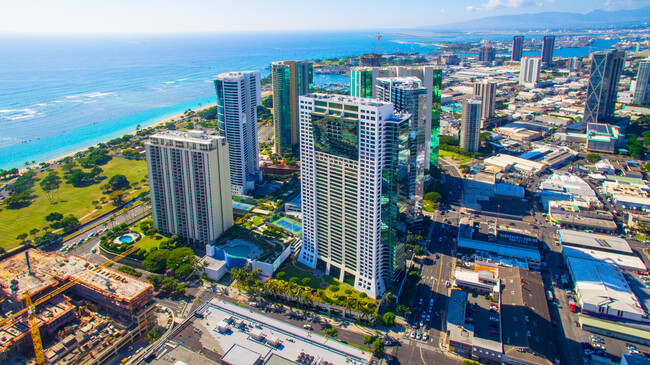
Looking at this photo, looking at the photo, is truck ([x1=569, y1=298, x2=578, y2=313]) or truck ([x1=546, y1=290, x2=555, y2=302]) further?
truck ([x1=546, y1=290, x2=555, y2=302])

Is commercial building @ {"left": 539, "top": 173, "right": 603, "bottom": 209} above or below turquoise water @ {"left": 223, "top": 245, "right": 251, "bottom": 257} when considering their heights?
above

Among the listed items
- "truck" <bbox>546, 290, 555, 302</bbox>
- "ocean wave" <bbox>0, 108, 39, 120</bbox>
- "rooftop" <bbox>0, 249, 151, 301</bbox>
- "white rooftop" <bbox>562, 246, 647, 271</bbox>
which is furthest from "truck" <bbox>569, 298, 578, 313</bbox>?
"ocean wave" <bbox>0, 108, 39, 120</bbox>

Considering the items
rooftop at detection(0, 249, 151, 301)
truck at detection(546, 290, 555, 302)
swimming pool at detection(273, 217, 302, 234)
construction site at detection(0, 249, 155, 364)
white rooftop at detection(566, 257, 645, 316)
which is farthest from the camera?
swimming pool at detection(273, 217, 302, 234)

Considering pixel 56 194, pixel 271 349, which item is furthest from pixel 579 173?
pixel 56 194

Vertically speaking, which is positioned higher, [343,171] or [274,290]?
[343,171]

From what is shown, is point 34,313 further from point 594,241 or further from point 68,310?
point 594,241

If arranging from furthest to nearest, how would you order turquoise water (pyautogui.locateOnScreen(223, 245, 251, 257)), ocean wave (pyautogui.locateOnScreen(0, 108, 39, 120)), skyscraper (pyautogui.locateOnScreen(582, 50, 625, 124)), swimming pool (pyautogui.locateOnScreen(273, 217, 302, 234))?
ocean wave (pyautogui.locateOnScreen(0, 108, 39, 120)), skyscraper (pyautogui.locateOnScreen(582, 50, 625, 124)), swimming pool (pyautogui.locateOnScreen(273, 217, 302, 234)), turquoise water (pyautogui.locateOnScreen(223, 245, 251, 257))

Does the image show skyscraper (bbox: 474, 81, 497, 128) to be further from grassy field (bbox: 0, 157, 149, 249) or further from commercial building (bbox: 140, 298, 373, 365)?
commercial building (bbox: 140, 298, 373, 365)

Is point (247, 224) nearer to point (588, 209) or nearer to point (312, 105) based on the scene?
point (312, 105)
